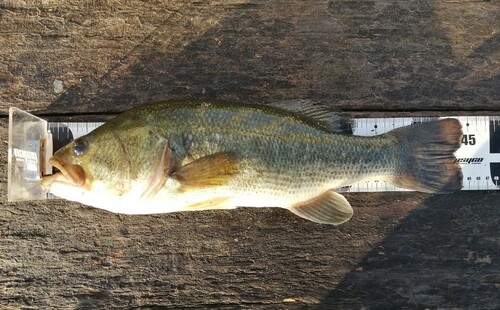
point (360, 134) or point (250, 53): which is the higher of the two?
point (250, 53)

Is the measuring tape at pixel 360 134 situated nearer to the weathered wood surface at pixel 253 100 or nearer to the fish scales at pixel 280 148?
the weathered wood surface at pixel 253 100

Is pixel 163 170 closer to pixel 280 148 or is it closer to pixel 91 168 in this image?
pixel 91 168

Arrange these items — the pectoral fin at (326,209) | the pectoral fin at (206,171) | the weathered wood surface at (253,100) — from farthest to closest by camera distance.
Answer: the weathered wood surface at (253,100) → the pectoral fin at (326,209) → the pectoral fin at (206,171)

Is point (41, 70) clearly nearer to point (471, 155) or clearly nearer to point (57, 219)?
point (57, 219)

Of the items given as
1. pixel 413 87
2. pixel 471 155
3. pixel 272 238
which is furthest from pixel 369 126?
pixel 272 238

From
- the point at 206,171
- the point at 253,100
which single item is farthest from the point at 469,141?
the point at 206,171

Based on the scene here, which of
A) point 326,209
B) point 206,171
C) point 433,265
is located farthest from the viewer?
point 433,265

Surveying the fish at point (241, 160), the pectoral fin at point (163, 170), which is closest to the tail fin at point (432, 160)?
the fish at point (241, 160)
